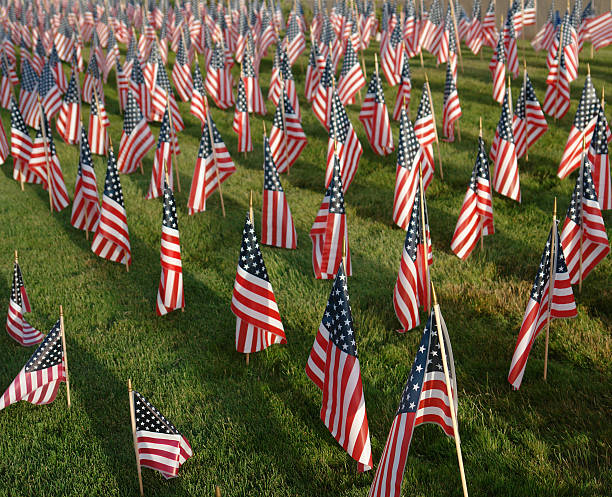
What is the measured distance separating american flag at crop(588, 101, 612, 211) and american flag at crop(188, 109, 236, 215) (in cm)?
750

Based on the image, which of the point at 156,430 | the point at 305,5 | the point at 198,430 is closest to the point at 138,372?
the point at 198,430

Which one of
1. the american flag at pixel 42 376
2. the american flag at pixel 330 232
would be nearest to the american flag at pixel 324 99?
the american flag at pixel 330 232

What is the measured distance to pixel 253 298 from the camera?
934cm

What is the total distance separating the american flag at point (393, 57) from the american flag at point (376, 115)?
598 centimetres

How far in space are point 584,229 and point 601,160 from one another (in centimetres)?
305

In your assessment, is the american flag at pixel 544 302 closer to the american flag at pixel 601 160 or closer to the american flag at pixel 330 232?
the american flag at pixel 330 232

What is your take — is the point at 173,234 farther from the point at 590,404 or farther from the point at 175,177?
the point at 175,177

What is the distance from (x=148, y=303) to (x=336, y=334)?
5174mm

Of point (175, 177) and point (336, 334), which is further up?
point (336, 334)

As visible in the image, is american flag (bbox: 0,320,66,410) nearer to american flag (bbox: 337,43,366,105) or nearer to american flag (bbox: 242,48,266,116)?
american flag (bbox: 337,43,366,105)

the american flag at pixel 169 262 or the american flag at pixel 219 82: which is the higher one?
the american flag at pixel 169 262

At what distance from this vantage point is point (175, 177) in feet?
59.6

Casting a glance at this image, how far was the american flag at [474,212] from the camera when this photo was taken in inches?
484

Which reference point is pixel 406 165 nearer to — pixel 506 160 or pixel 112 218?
pixel 506 160
